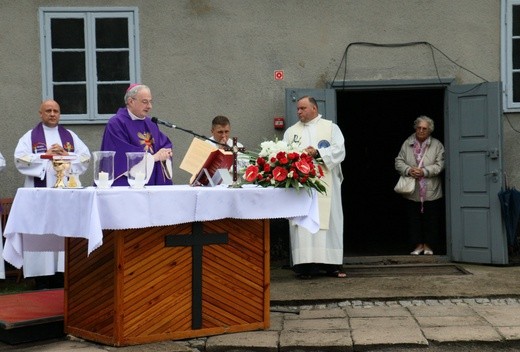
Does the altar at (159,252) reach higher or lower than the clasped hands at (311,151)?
lower

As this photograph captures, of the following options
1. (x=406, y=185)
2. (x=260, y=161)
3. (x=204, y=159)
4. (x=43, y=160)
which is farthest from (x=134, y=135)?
(x=406, y=185)

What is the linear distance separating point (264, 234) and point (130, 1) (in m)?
4.73

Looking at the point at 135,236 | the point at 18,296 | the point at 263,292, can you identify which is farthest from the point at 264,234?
the point at 18,296

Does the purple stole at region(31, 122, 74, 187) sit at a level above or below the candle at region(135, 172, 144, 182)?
above

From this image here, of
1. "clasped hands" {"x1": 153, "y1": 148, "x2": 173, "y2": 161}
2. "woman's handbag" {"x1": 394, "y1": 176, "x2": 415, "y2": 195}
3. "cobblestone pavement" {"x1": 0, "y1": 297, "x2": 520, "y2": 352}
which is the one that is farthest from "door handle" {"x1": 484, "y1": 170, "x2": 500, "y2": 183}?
"clasped hands" {"x1": 153, "y1": 148, "x2": 173, "y2": 161}

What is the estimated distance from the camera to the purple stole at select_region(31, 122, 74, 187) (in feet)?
33.7

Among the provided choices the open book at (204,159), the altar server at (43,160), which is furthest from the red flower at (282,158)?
the altar server at (43,160)

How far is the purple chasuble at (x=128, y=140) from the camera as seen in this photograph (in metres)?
8.35

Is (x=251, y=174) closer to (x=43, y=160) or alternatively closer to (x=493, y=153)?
(x=43, y=160)

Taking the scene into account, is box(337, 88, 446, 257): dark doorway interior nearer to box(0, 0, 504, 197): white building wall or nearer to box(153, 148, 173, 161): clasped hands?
box(0, 0, 504, 197): white building wall

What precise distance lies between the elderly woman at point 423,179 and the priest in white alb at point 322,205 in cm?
138

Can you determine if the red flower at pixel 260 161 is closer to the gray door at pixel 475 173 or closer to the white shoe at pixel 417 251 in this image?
the gray door at pixel 475 173

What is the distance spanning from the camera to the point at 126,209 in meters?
6.74

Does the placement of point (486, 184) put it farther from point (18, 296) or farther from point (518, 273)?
point (18, 296)
